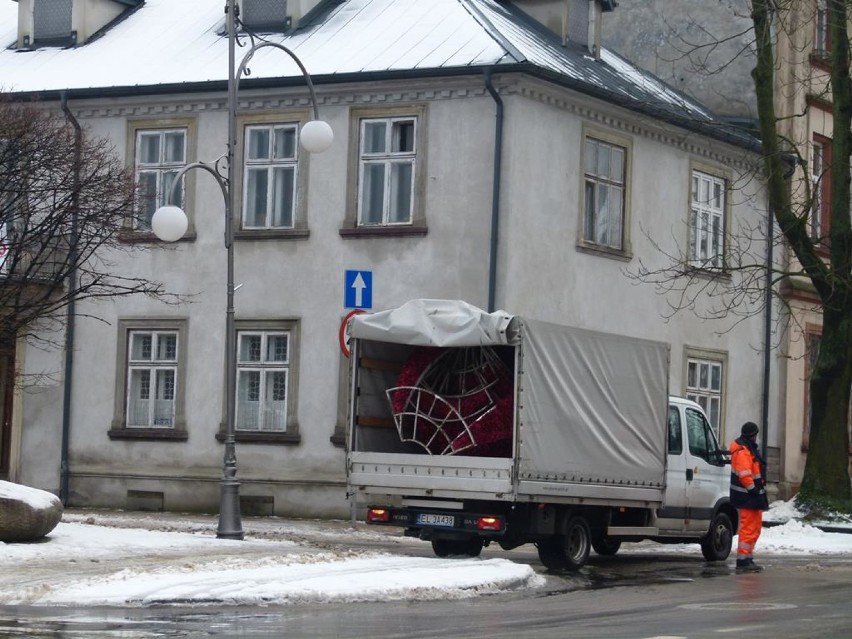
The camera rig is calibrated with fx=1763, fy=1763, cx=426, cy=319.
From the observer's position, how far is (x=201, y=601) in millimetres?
14422

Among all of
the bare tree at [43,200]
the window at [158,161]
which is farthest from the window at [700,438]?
the window at [158,161]

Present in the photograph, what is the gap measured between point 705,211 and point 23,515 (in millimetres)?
17525

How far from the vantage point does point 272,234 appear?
95.3 ft

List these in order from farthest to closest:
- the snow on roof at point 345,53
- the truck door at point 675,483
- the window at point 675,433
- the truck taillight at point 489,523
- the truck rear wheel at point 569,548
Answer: the snow on roof at point 345,53 → the window at point 675,433 → the truck door at point 675,483 → the truck rear wheel at point 569,548 → the truck taillight at point 489,523

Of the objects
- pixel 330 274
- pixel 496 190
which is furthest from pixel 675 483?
pixel 330 274

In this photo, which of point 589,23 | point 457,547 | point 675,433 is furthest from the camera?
point 589,23

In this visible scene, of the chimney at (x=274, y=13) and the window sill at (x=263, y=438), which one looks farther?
the chimney at (x=274, y=13)

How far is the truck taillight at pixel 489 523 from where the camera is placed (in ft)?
60.7

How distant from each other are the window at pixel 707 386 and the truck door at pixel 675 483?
11020mm

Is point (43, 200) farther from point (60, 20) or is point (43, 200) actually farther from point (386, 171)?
point (60, 20)

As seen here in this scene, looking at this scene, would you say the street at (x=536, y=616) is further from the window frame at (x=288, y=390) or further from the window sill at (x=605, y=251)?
the window sill at (x=605, y=251)

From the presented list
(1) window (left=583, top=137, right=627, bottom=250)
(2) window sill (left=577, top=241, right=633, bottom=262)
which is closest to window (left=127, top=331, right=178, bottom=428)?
(2) window sill (left=577, top=241, right=633, bottom=262)

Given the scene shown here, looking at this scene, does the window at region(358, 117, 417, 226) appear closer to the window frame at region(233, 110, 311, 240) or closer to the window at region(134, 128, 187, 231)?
the window frame at region(233, 110, 311, 240)

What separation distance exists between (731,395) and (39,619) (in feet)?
74.0
